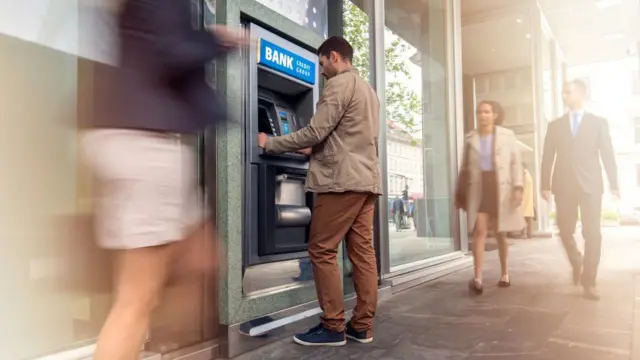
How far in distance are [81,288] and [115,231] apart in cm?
83

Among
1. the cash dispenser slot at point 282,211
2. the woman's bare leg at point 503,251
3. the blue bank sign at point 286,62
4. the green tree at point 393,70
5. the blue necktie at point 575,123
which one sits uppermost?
the green tree at point 393,70

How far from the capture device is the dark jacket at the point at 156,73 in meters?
1.17

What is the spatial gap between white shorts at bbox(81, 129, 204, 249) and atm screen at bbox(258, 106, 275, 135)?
1.40 meters

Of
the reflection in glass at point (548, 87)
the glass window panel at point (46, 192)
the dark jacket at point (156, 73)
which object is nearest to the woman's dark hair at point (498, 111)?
the reflection in glass at point (548, 87)

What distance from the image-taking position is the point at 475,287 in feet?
11.0

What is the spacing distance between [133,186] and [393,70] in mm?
3342

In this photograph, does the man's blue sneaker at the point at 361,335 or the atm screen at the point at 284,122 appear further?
the atm screen at the point at 284,122

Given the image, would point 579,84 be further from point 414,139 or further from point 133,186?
point 414,139

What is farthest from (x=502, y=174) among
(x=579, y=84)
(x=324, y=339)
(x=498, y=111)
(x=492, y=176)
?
(x=324, y=339)

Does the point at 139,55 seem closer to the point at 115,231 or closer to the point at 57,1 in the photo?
the point at 115,231

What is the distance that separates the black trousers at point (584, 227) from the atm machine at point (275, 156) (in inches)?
52.5

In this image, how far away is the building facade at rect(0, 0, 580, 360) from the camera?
5.49 feet

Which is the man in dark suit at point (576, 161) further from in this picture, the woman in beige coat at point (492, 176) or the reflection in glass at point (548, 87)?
the woman in beige coat at point (492, 176)

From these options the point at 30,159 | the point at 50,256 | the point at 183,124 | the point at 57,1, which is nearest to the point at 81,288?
the point at 50,256
